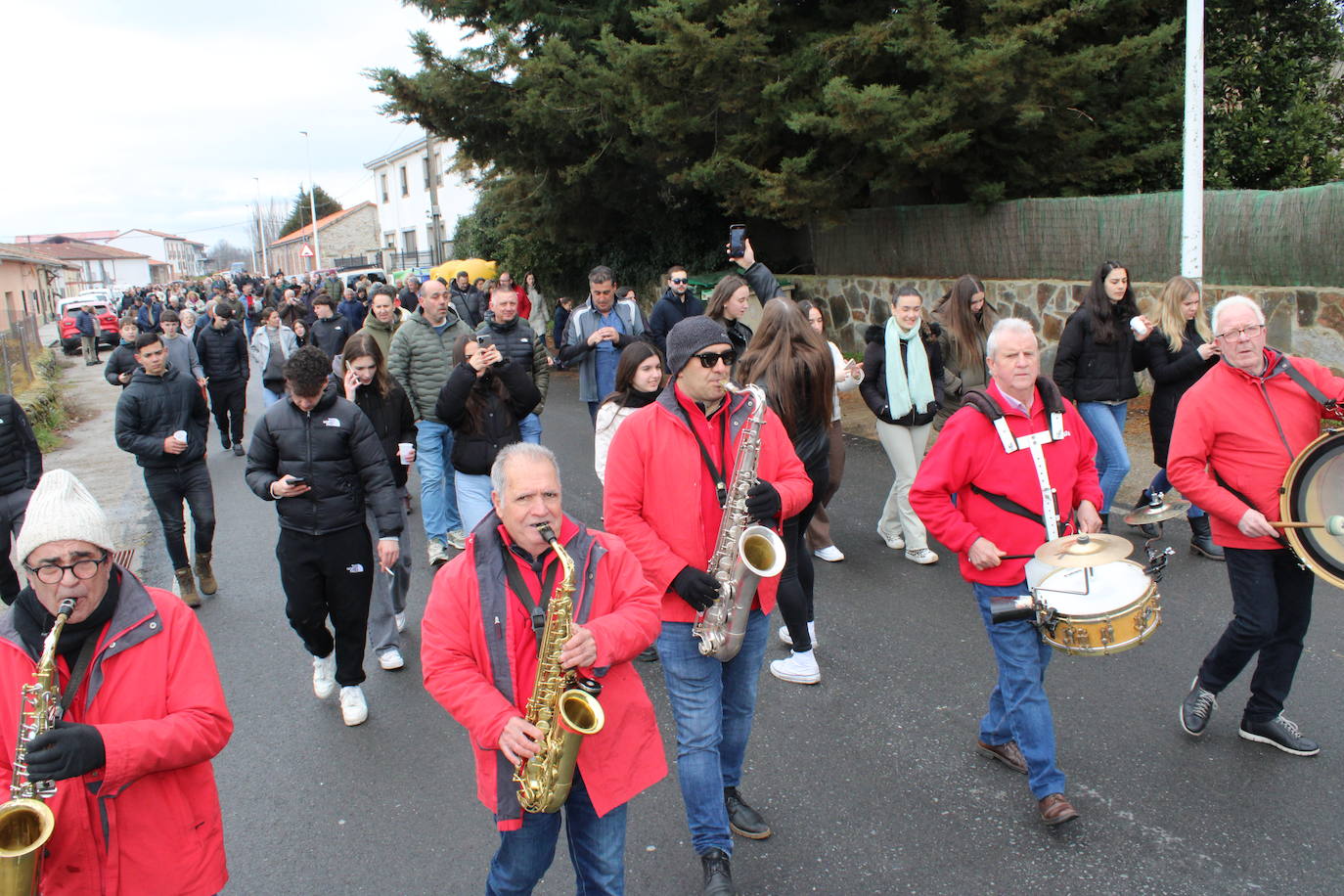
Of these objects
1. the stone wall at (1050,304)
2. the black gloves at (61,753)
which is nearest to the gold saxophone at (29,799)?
the black gloves at (61,753)

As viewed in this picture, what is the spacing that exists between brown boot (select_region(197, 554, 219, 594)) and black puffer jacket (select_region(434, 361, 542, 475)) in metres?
2.32

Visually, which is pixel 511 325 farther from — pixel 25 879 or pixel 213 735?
pixel 25 879

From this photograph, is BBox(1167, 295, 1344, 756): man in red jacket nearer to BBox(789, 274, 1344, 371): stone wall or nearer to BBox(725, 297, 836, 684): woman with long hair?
BBox(725, 297, 836, 684): woman with long hair

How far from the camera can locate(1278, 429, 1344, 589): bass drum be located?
3609 millimetres

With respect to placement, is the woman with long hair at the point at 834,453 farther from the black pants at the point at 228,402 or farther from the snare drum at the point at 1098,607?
the black pants at the point at 228,402

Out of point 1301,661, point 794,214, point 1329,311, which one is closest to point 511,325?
point 1301,661

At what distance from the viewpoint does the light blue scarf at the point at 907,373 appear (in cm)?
664

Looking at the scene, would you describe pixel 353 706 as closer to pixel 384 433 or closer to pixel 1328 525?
pixel 384 433

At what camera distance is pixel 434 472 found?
7.41 m

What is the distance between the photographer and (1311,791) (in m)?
3.92

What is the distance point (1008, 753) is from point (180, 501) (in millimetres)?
5867

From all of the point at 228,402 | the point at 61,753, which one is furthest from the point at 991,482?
the point at 228,402

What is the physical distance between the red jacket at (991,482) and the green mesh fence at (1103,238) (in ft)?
23.5

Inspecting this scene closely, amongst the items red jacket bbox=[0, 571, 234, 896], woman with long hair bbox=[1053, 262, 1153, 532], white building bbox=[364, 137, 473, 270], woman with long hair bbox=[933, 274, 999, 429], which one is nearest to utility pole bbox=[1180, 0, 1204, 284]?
woman with long hair bbox=[1053, 262, 1153, 532]
